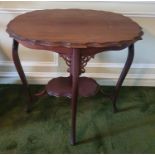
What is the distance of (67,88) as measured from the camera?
63.8 inches

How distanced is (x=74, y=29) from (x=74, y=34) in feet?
0.23

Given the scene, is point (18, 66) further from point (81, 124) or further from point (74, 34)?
point (81, 124)

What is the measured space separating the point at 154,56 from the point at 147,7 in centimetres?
40

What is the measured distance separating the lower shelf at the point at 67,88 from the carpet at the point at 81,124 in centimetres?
17

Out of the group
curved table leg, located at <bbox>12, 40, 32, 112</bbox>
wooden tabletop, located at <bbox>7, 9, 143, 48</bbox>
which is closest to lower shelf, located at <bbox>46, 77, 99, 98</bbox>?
curved table leg, located at <bbox>12, 40, 32, 112</bbox>

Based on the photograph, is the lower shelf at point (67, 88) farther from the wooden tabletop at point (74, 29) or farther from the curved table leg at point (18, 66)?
the wooden tabletop at point (74, 29)

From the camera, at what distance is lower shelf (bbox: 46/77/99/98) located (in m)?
1.59

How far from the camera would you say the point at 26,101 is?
1.79m

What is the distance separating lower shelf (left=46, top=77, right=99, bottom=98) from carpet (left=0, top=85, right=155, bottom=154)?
171mm

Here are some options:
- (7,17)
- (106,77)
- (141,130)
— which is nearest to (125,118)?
(141,130)

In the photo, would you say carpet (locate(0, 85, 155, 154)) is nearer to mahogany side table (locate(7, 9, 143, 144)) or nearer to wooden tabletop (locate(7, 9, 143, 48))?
mahogany side table (locate(7, 9, 143, 144))

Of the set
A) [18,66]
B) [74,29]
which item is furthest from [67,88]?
[74,29]

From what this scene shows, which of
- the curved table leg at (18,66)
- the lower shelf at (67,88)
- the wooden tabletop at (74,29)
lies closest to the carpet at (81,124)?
the curved table leg at (18,66)

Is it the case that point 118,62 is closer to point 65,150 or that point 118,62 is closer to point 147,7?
point 147,7
